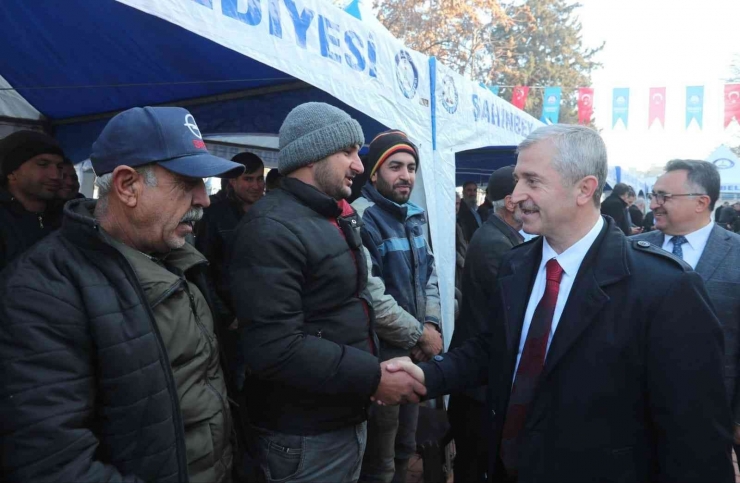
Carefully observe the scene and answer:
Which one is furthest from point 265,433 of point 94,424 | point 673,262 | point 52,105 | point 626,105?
point 626,105

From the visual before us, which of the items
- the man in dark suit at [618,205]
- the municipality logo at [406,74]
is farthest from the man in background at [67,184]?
the man in dark suit at [618,205]

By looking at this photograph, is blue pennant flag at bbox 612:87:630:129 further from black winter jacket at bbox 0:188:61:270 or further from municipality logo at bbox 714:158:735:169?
black winter jacket at bbox 0:188:61:270

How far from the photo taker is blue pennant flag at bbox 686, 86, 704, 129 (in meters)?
13.8

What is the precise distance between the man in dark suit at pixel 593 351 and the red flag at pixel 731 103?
15.2 m

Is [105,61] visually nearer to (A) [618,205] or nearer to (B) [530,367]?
(B) [530,367]

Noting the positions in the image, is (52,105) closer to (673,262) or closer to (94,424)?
(94,424)

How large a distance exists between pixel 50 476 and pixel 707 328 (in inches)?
67.5

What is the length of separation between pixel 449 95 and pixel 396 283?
210 centimetres

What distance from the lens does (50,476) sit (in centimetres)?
111

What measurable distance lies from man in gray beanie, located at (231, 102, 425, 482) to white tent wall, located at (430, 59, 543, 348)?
189 centimetres

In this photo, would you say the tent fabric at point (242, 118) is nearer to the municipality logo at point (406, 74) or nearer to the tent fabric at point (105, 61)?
the tent fabric at point (105, 61)

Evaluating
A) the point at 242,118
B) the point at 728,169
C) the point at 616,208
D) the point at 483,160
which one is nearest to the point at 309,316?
the point at 242,118

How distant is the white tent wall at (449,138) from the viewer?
154 inches

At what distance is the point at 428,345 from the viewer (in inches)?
113
